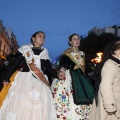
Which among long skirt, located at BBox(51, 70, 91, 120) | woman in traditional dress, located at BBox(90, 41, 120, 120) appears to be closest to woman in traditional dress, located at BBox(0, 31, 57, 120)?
long skirt, located at BBox(51, 70, 91, 120)

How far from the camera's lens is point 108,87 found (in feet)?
10.6

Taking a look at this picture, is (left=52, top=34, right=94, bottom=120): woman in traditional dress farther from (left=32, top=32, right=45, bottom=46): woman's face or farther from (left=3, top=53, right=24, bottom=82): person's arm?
(left=3, top=53, right=24, bottom=82): person's arm

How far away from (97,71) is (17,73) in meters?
1.65

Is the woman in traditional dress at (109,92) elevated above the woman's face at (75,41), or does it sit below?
below

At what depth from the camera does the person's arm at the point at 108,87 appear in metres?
3.16

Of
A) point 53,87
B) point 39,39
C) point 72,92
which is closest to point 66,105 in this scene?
point 72,92

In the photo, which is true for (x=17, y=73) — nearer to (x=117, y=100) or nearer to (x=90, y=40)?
(x=117, y=100)

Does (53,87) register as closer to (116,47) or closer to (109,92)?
(116,47)

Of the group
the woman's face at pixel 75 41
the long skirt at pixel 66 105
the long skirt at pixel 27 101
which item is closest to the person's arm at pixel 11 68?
the long skirt at pixel 27 101

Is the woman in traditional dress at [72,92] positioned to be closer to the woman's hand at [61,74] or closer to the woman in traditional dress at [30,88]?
the woman's hand at [61,74]

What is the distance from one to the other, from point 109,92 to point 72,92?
70.6 inches

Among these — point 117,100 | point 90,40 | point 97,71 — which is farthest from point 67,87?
point 90,40

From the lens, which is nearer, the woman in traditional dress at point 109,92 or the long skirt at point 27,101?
the woman in traditional dress at point 109,92

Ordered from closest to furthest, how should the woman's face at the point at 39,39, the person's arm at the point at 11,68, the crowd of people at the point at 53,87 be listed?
1. the crowd of people at the point at 53,87
2. the person's arm at the point at 11,68
3. the woman's face at the point at 39,39
